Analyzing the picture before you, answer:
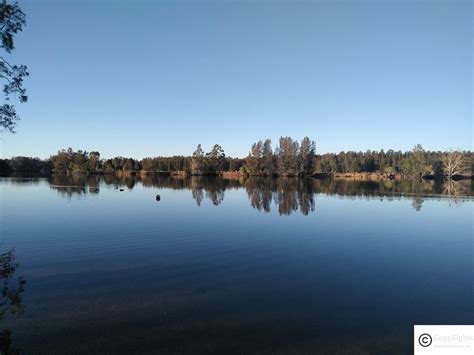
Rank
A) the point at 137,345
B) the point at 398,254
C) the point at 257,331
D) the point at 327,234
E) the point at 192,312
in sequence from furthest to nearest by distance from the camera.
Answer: the point at 327,234
the point at 398,254
the point at 192,312
the point at 257,331
the point at 137,345

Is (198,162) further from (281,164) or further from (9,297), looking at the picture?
(9,297)

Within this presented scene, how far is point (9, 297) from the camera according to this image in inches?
396

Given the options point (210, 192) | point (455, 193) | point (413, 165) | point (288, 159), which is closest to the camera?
point (210, 192)

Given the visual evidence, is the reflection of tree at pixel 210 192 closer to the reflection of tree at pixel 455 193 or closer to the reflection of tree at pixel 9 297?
the reflection of tree at pixel 9 297

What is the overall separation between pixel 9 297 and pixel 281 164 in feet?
442

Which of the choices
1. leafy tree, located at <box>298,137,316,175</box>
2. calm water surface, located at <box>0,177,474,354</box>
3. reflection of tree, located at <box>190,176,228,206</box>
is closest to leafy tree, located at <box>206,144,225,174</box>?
leafy tree, located at <box>298,137,316,175</box>

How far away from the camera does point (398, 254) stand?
16547 mm

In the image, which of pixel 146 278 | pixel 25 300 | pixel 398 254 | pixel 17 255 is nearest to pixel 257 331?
pixel 146 278

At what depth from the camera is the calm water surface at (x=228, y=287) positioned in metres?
7.71

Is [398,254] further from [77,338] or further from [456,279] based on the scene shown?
[77,338]

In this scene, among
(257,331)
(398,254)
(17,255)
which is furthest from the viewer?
(398,254)

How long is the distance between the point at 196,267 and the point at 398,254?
1053 cm
